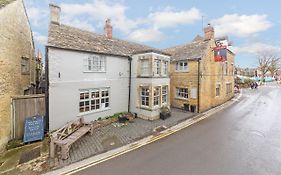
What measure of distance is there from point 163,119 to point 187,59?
853 centimetres

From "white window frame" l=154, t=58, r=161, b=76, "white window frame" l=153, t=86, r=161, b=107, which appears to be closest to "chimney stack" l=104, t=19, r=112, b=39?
"white window frame" l=154, t=58, r=161, b=76

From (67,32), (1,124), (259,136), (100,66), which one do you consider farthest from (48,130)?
(259,136)

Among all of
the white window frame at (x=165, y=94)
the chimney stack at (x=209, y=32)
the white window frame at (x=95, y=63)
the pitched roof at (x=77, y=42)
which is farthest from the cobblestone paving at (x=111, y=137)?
the chimney stack at (x=209, y=32)

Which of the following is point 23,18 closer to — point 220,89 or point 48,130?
point 48,130

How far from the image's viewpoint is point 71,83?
13.2 metres

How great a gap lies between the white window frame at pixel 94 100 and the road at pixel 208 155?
6470 mm

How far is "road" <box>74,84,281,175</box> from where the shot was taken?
7.62m

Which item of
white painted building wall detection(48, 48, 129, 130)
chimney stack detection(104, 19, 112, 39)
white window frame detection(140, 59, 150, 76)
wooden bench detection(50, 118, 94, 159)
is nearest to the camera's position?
wooden bench detection(50, 118, 94, 159)

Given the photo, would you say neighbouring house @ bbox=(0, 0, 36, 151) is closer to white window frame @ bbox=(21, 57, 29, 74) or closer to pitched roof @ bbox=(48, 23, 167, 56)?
white window frame @ bbox=(21, 57, 29, 74)

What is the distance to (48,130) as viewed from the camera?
12.2 meters

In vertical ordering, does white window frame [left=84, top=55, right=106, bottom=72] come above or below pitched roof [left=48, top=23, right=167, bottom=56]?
below

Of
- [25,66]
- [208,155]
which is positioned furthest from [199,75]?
[25,66]

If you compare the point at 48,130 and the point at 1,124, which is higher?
the point at 1,124

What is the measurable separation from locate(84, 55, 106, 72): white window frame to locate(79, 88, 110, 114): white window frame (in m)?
1.72
